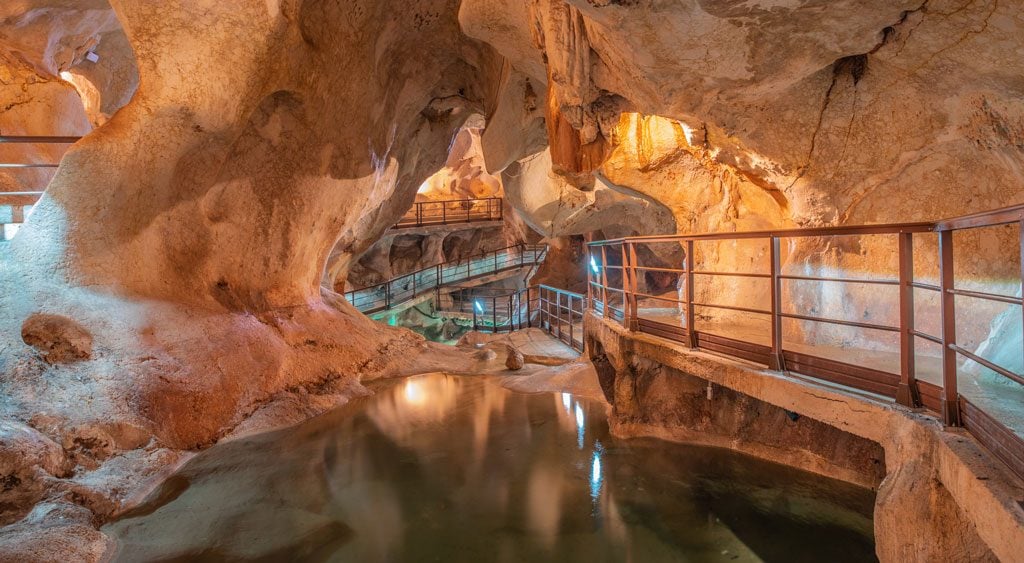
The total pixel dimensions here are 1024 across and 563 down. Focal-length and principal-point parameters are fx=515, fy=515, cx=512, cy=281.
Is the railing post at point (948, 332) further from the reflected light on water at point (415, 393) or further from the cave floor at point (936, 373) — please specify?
the reflected light on water at point (415, 393)

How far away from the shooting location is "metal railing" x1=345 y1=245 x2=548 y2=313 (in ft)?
57.7

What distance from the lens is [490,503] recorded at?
160 inches

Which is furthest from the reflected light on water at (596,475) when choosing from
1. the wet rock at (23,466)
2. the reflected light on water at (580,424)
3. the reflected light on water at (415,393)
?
the wet rock at (23,466)

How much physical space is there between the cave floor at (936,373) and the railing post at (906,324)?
9.0 inches

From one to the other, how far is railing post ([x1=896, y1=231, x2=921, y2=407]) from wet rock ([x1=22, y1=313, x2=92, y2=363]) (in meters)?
6.73

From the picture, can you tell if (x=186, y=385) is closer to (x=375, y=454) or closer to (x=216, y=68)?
(x=375, y=454)

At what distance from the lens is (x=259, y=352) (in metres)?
6.88

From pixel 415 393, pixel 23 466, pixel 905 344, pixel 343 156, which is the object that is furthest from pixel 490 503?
pixel 343 156

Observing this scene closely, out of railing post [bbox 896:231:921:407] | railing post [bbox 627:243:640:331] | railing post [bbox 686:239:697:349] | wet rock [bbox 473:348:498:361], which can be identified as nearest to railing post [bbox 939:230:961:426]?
railing post [bbox 896:231:921:407]

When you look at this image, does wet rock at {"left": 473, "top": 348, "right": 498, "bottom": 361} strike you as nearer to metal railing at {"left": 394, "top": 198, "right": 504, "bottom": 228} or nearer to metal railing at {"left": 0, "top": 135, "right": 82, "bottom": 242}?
metal railing at {"left": 0, "top": 135, "right": 82, "bottom": 242}

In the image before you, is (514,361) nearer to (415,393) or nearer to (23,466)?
(415,393)

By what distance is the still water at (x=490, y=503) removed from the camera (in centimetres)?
343

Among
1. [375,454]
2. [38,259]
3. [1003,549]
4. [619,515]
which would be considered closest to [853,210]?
[619,515]

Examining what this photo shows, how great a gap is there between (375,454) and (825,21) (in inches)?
209
